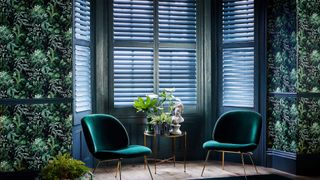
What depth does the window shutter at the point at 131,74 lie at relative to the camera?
6.07 meters

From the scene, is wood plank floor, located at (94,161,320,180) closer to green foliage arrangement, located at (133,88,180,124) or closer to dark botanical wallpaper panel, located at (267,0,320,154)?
dark botanical wallpaper panel, located at (267,0,320,154)

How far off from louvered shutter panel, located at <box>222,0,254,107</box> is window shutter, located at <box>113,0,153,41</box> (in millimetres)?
1142

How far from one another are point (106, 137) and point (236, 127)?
1749 millimetres

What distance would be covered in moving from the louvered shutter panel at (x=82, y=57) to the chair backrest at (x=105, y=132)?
42 cm

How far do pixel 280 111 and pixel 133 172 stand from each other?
2.17 meters

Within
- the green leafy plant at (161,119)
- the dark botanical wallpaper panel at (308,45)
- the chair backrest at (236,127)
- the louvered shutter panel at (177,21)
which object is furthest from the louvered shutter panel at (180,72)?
the dark botanical wallpaper panel at (308,45)

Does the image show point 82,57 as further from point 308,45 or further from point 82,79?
point 308,45

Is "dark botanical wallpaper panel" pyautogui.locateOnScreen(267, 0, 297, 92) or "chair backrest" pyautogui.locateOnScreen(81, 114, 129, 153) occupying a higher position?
"dark botanical wallpaper panel" pyautogui.locateOnScreen(267, 0, 297, 92)

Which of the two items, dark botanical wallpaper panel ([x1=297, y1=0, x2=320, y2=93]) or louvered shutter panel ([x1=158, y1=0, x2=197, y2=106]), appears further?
louvered shutter panel ([x1=158, y1=0, x2=197, y2=106])

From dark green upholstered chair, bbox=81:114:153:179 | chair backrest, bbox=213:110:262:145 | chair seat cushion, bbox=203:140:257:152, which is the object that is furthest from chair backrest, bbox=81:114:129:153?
chair backrest, bbox=213:110:262:145

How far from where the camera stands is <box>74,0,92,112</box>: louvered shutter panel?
5395mm

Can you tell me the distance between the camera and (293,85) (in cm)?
550

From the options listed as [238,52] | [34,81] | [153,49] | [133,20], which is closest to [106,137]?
[34,81]

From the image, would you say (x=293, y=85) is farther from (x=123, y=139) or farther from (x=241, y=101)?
(x=123, y=139)
